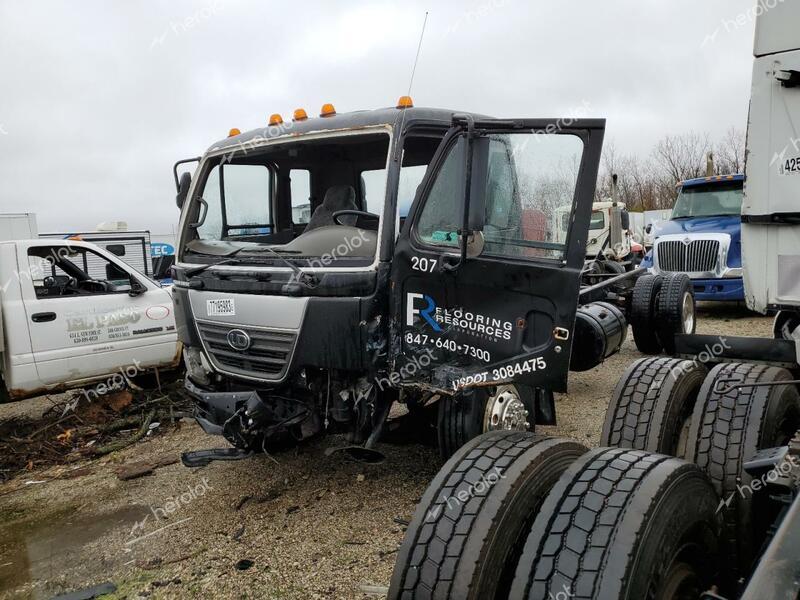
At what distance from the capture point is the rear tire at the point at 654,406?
116 inches

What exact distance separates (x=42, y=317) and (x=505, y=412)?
4627 mm

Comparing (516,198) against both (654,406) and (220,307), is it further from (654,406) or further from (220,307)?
(220,307)

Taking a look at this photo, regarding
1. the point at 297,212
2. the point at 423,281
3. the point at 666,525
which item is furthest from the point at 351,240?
the point at 666,525

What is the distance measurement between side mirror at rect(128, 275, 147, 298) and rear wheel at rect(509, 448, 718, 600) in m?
5.73

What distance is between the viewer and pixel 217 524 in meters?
3.91

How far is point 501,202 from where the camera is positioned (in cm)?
354

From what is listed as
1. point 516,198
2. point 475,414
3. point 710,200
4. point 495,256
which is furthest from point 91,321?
point 710,200

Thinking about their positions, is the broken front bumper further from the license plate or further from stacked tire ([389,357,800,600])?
stacked tire ([389,357,800,600])

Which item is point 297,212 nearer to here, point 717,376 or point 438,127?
point 438,127

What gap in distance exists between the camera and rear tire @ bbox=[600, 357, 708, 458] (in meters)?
2.94

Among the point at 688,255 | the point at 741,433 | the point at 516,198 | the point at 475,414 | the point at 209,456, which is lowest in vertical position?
the point at 209,456

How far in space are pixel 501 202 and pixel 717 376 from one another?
56.9 inches

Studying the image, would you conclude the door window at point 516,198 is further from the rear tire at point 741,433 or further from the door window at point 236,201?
the door window at point 236,201

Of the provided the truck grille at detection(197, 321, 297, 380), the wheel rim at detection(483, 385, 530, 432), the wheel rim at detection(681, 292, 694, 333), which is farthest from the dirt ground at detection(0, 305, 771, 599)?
the wheel rim at detection(681, 292, 694, 333)
